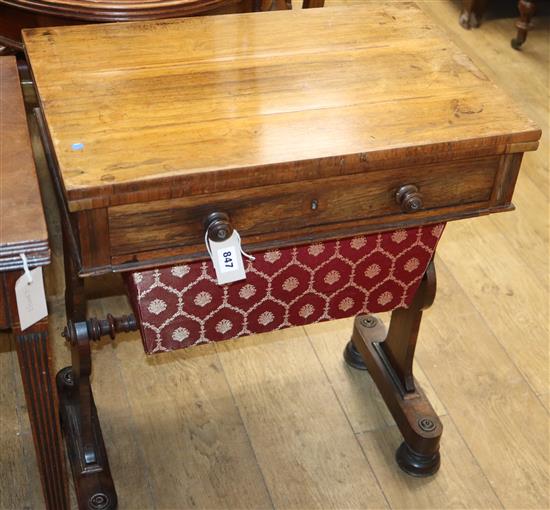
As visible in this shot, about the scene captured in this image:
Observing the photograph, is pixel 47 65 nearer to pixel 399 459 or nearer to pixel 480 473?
pixel 399 459

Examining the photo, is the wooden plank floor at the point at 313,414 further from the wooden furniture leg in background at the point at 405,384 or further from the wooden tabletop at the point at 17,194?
the wooden tabletop at the point at 17,194

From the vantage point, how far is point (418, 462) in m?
1.97

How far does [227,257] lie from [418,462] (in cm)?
78

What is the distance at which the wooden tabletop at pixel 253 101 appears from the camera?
139 centimetres

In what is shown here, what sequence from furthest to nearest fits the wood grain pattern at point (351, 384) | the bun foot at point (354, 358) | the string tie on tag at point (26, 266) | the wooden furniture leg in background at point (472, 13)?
the wooden furniture leg in background at point (472, 13) → the bun foot at point (354, 358) → the wood grain pattern at point (351, 384) → the string tie on tag at point (26, 266)

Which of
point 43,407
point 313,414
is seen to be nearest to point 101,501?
point 43,407

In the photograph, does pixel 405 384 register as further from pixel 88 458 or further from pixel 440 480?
pixel 88 458

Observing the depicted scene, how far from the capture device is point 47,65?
159cm

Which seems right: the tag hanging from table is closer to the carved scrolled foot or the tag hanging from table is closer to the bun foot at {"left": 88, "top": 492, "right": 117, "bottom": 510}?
the carved scrolled foot

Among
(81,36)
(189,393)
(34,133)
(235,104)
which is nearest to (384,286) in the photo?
(235,104)

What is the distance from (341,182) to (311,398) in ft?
2.66

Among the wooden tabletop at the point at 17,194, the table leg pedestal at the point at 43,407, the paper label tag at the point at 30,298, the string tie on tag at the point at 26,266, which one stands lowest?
the table leg pedestal at the point at 43,407

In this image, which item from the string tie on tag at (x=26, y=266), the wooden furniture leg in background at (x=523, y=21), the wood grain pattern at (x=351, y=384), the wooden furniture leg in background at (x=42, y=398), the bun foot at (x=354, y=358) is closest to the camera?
the string tie on tag at (x=26, y=266)

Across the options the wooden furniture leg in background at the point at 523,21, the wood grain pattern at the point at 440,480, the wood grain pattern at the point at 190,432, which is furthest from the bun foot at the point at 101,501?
the wooden furniture leg in background at the point at 523,21
